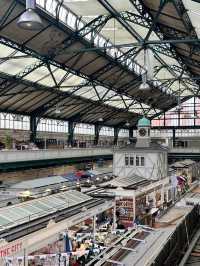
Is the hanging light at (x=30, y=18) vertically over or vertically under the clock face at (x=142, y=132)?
over

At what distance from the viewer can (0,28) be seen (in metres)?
25.9

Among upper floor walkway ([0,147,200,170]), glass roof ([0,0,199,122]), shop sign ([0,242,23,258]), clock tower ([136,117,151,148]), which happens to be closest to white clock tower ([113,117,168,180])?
clock tower ([136,117,151,148])

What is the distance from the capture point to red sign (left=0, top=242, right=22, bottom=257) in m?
11.1

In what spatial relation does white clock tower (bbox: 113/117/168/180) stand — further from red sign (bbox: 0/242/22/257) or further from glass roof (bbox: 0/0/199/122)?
red sign (bbox: 0/242/22/257)

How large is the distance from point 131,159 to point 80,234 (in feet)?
64.1

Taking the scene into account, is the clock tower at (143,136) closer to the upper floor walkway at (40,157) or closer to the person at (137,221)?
the upper floor walkway at (40,157)

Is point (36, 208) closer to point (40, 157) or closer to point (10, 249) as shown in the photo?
point (10, 249)

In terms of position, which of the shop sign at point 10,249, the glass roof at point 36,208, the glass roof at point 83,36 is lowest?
the shop sign at point 10,249

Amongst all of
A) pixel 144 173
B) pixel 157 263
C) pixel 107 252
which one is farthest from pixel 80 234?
pixel 144 173

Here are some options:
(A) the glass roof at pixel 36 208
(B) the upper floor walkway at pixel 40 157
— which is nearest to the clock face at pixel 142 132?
(B) the upper floor walkway at pixel 40 157

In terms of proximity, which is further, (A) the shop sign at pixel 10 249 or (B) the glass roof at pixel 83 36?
(B) the glass roof at pixel 83 36

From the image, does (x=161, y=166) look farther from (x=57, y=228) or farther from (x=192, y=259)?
(x=57, y=228)

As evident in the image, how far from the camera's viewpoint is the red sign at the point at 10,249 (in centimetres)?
1114

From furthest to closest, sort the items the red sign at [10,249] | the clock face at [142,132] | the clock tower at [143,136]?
1. the clock face at [142,132]
2. the clock tower at [143,136]
3. the red sign at [10,249]
